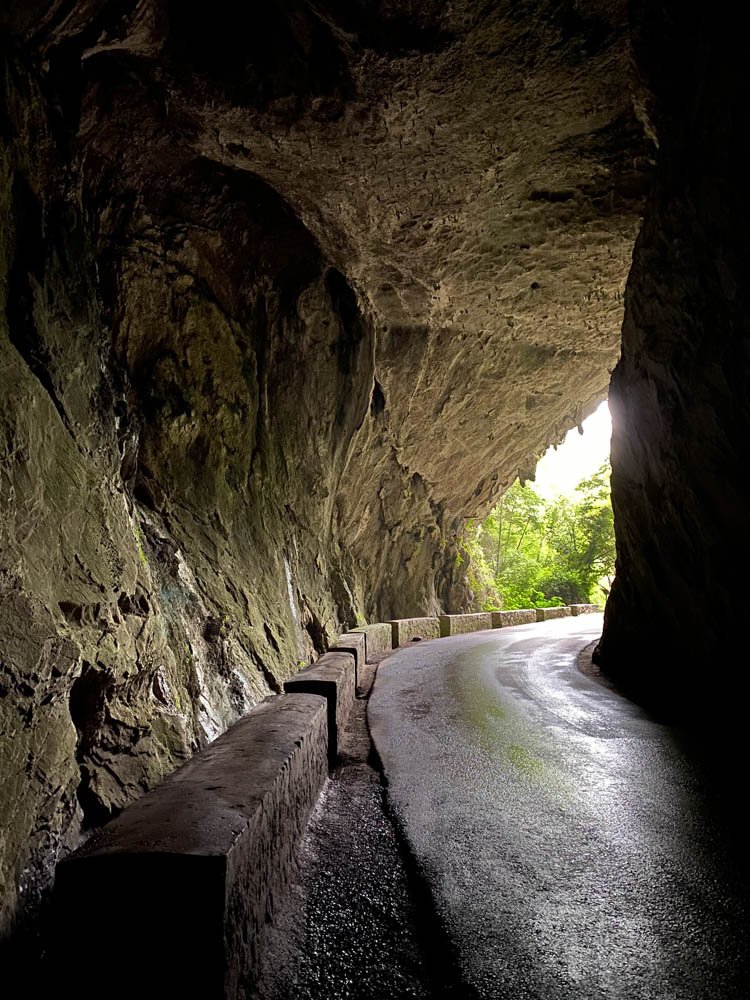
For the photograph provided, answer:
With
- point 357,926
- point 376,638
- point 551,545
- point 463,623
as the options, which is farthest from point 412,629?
point 551,545

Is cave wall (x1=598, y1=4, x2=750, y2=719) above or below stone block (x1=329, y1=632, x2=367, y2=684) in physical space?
above

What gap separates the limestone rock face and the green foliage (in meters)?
20.7

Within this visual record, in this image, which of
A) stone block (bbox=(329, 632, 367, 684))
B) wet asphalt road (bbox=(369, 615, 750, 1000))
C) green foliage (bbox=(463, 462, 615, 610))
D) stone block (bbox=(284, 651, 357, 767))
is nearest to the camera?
wet asphalt road (bbox=(369, 615, 750, 1000))

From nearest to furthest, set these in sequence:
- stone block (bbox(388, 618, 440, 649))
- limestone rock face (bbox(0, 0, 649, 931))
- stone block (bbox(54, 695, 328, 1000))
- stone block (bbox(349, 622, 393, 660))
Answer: stone block (bbox(54, 695, 328, 1000))
limestone rock face (bbox(0, 0, 649, 931))
stone block (bbox(349, 622, 393, 660))
stone block (bbox(388, 618, 440, 649))

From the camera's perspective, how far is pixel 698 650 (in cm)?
523

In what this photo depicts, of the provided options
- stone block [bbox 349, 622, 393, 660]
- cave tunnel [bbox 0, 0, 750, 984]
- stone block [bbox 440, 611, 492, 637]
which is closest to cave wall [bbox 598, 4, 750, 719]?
cave tunnel [bbox 0, 0, 750, 984]

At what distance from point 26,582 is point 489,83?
251 inches

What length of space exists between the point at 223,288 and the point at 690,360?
563cm

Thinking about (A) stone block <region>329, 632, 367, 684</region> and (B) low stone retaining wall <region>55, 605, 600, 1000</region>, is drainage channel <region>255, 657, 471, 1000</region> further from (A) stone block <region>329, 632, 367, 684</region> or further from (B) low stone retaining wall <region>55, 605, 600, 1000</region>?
(A) stone block <region>329, 632, 367, 684</region>

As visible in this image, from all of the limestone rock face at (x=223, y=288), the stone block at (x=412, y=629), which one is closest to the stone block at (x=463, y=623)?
the stone block at (x=412, y=629)

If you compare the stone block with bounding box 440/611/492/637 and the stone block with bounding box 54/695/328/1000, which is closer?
the stone block with bounding box 54/695/328/1000

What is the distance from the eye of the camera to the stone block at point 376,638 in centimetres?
1038

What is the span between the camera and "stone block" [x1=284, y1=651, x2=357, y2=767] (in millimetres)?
4488

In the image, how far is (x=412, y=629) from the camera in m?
14.8
